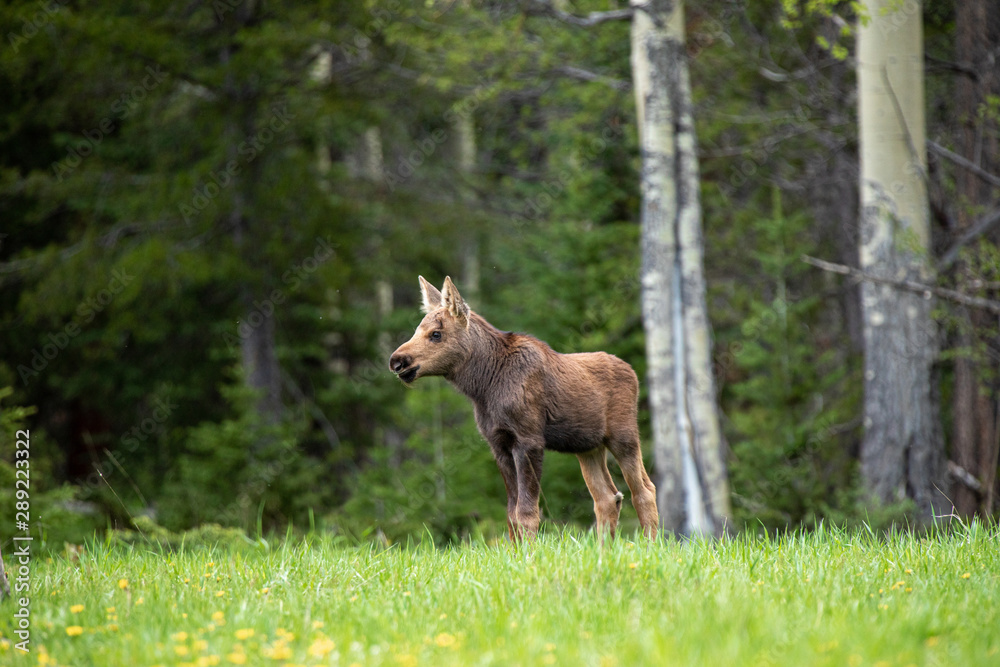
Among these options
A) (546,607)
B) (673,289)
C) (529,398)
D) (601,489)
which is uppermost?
(673,289)

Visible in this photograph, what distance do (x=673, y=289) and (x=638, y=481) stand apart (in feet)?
21.9

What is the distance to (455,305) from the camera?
606 cm

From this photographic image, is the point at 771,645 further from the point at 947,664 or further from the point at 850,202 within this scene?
the point at 850,202

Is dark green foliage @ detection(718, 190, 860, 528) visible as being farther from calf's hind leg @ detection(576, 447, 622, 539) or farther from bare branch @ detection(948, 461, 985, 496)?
calf's hind leg @ detection(576, 447, 622, 539)

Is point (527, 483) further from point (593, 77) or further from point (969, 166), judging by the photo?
point (593, 77)

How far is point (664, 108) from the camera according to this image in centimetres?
1234

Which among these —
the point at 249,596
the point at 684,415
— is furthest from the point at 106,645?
the point at 684,415

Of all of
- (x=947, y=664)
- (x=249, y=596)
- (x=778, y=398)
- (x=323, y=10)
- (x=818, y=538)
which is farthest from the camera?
(x=323, y=10)

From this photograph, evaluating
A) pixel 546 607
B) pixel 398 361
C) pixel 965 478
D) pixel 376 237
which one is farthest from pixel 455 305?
pixel 376 237

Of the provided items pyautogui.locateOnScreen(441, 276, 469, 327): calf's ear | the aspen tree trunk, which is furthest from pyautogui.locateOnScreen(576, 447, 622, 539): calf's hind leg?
the aspen tree trunk

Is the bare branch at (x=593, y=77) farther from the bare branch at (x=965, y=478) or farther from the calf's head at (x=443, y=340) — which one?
the calf's head at (x=443, y=340)

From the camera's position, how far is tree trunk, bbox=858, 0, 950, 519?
1023cm

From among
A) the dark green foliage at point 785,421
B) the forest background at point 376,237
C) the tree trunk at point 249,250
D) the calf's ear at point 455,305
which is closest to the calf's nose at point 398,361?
the calf's ear at point 455,305

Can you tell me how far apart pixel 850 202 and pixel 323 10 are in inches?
394
